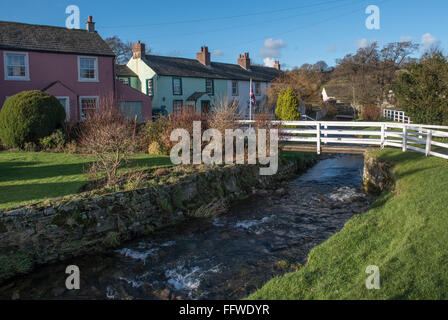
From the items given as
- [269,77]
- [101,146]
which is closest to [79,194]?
[101,146]

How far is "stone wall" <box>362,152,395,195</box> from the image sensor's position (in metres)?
13.0

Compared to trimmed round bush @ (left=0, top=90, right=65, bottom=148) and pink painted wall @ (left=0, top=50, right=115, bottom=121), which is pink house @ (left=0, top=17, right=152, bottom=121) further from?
trimmed round bush @ (left=0, top=90, right=65, bottom=148)

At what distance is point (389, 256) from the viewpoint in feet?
21.1

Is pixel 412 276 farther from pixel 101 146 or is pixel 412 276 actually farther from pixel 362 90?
pixel 362 90

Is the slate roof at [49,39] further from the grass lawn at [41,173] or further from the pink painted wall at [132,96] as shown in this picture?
the grass lawn at [41,173]

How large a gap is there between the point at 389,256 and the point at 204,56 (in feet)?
126

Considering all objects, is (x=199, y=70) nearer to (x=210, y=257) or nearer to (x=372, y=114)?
(x=372, y=114)

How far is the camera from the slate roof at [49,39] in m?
22.5

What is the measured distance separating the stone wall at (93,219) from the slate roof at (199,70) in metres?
24.7

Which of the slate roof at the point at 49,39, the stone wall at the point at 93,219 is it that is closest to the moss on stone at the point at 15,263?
the stone wall at the point at 93,219

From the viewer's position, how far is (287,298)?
18.9ft

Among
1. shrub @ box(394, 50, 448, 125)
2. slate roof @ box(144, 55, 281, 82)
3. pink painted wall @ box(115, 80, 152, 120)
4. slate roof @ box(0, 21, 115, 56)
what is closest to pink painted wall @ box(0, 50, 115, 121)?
slate roof @ box(0, 21, 115, 56)

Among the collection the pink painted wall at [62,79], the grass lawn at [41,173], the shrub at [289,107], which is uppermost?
the pink painted wall at [62,79]

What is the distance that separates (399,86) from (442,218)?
15901 millimetres
